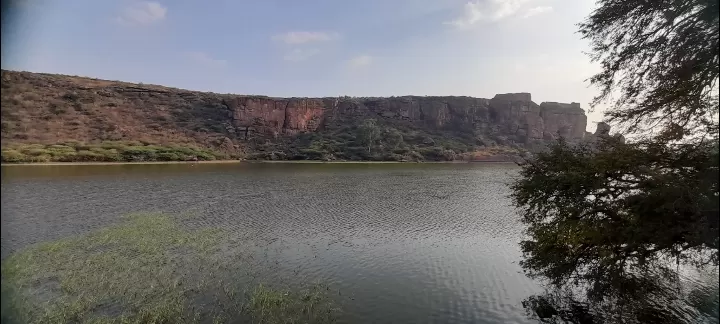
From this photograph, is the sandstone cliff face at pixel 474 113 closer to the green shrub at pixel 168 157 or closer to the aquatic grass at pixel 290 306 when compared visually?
the green shrub at pixel 168 157

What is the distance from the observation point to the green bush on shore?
5809 cm

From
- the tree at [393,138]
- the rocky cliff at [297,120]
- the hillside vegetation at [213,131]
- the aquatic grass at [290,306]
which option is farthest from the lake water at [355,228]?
the tree at [393,138]

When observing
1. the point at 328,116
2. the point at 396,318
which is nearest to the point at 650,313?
the point at 396,318

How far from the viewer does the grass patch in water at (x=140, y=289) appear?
34.8 ft

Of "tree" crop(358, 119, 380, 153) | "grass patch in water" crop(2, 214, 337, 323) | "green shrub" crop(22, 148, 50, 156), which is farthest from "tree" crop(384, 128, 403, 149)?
"grass patch in water" crop(2, 214, 337, 323)

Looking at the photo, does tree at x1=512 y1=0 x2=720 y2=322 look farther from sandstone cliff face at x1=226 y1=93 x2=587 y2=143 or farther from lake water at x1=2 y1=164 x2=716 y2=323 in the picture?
sandstone cliff face at x1=226 y1=93 x2=587 y2=143

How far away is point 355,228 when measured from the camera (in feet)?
76.2

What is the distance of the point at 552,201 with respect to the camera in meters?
11.6

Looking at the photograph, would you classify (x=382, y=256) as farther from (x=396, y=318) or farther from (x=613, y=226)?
(x=613, y=226)

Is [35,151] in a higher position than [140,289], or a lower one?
lower

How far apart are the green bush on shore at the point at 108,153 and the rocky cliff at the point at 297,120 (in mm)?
5258

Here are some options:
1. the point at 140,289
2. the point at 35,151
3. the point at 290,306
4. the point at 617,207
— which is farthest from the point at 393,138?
the point at 617,207

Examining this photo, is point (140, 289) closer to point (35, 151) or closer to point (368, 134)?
point (35, 151)

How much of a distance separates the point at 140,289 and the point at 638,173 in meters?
15.7
